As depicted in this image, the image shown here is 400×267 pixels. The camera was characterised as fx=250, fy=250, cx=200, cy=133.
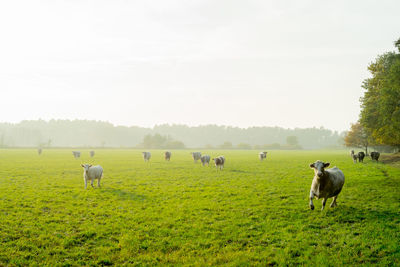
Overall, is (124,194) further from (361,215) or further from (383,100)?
(383,100)

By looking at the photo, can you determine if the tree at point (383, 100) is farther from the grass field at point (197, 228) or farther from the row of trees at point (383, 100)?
the grass field at point (197, 228)

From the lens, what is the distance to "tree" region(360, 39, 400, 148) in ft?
97.6

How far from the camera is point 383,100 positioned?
102 ft

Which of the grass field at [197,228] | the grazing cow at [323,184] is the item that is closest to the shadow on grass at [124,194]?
the grass field at [197,228]

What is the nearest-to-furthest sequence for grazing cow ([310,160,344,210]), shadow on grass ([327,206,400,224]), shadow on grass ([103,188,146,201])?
shadow on grass ([327,206,400,224])
grazing cow ([310,160,344,210])
shadow on grass ([103,188,146,201])

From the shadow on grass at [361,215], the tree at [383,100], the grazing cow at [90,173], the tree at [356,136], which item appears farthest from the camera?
the tree at [356,136]

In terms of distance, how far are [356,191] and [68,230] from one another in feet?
52.6

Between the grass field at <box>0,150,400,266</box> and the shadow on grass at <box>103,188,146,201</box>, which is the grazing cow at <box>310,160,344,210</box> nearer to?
the grass field at <box>0,150,400,266</box>

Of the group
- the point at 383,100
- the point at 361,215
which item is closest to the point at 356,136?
the point at 383,100

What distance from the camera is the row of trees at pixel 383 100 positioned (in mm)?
29766

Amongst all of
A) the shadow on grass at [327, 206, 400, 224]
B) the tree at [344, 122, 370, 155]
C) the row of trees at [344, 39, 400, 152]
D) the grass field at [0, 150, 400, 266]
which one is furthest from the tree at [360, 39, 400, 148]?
the shadow on grass at [327, 206, 400, 224]

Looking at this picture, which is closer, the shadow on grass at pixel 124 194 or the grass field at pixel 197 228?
the grass field at pixel 197 228

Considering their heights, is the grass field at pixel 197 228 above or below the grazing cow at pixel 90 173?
below

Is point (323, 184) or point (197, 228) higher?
point (323, 184)
